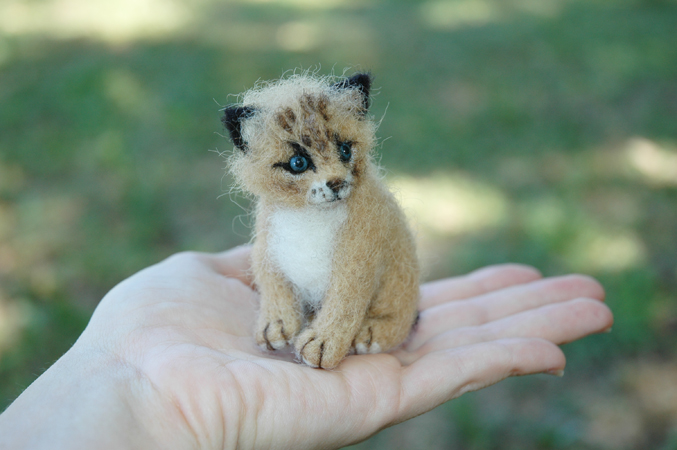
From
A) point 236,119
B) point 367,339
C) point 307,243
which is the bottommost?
point 367,339

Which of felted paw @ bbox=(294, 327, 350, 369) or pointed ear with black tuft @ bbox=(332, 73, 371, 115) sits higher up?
pointed ear with black tuft @ bbox=(332, 73, 371, 115)

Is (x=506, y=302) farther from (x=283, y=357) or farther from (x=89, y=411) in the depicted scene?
(x=89, y=411)

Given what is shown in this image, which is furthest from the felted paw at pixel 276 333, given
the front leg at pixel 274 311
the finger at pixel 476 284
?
the finger at pixel 476 284

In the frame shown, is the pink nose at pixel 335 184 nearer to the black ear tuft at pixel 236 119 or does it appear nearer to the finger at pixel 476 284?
the black ear tuft at pixel 236 119

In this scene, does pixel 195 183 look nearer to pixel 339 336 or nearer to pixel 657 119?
pixel 339 336

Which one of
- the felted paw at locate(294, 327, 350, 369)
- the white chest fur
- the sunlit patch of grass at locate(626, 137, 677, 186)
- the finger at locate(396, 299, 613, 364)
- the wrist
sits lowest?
the finger at locate(396, 299, 613, 364)

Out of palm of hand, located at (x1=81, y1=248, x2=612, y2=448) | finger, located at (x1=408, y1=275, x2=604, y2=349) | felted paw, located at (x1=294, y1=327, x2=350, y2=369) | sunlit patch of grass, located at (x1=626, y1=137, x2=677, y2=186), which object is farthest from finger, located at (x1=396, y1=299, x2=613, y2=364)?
sunlit patch of grass, located at (x1=626, y1=137, x2=677, y2=186)

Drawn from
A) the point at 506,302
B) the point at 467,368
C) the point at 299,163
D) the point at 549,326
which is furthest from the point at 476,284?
the point at 299,163

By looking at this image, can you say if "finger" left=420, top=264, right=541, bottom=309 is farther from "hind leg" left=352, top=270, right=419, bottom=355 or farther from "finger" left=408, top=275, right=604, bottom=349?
"hind leg" left=352, top=270, right=419, bottom=355
